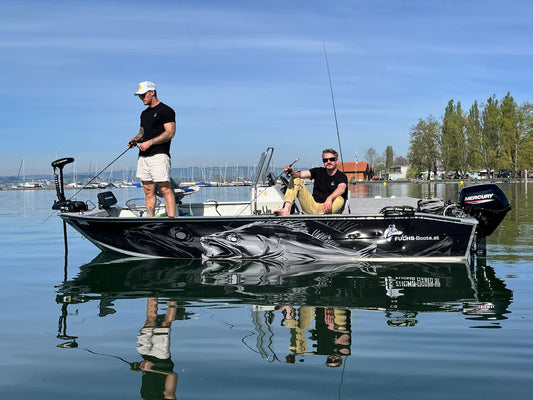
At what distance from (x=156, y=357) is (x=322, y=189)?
4.25 meters

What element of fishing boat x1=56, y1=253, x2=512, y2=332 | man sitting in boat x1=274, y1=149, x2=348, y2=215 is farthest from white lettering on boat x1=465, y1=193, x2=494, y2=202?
man sitting in boat x1=274, y1=149, x2=348, y2=215

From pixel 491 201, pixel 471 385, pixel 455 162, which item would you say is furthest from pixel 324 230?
pixel 455 162

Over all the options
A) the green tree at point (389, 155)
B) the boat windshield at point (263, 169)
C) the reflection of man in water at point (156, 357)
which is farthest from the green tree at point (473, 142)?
the reflection of man in water at point (156, 357)

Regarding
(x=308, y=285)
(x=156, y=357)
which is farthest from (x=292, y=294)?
(x=156, y=357)

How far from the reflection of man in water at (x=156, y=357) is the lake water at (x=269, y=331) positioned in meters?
0.01

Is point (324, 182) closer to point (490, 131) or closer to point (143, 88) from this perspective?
point (143, 88)

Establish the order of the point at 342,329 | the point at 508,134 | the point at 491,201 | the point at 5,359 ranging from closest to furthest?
the point at 5,359 < the point at 342,329 < the point at 491,201 < the point at 508,134

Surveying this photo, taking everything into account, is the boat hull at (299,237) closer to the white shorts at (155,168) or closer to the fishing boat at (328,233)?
the fishing boat at (328,233)

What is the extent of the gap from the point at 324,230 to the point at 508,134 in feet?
209

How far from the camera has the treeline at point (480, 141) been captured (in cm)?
6306

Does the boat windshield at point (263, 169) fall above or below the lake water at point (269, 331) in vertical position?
above

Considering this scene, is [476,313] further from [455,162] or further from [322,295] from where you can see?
[455,162]

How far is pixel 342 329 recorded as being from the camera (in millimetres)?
4133

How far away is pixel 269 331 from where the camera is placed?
→ 4117mm
